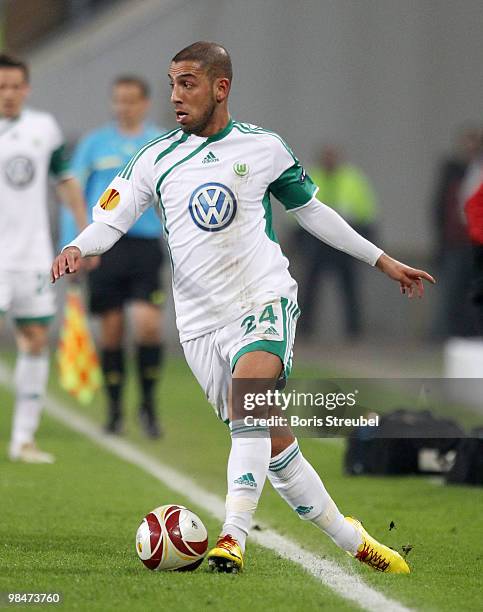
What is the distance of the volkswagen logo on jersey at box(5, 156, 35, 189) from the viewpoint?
33.4ft

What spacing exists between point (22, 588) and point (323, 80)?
17.9m

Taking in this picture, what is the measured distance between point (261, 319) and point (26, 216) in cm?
414

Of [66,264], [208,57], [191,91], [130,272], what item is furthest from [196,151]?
[130,272]

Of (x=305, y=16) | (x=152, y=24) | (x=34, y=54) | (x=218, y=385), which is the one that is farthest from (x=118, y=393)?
(x=34, y=54)

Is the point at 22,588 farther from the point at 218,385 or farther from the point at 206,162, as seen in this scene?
the point at 206,162

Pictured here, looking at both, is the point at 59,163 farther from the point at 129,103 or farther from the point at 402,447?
the point at 402,447

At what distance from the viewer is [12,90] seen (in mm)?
10031

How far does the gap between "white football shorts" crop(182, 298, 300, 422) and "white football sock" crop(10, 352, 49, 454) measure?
160 inches

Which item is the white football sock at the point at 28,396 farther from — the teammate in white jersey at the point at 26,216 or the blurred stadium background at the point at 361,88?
the blurred stadium background at the point at 361,88

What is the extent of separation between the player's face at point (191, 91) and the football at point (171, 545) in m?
1.64

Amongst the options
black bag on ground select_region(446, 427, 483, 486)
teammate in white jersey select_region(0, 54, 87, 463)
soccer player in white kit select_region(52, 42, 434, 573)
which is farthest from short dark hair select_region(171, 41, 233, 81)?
teammate in white jersey select_region(0, 54, 87, 463)

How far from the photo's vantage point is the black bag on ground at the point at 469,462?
933cm

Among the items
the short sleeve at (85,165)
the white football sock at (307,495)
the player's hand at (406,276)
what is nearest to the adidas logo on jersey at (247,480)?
the white football sock at (307,495)

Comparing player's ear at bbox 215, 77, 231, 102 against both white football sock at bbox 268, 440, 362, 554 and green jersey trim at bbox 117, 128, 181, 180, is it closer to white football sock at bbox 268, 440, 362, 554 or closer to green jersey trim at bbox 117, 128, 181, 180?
green jersey trim at bbox 117, 128, 181, 180
